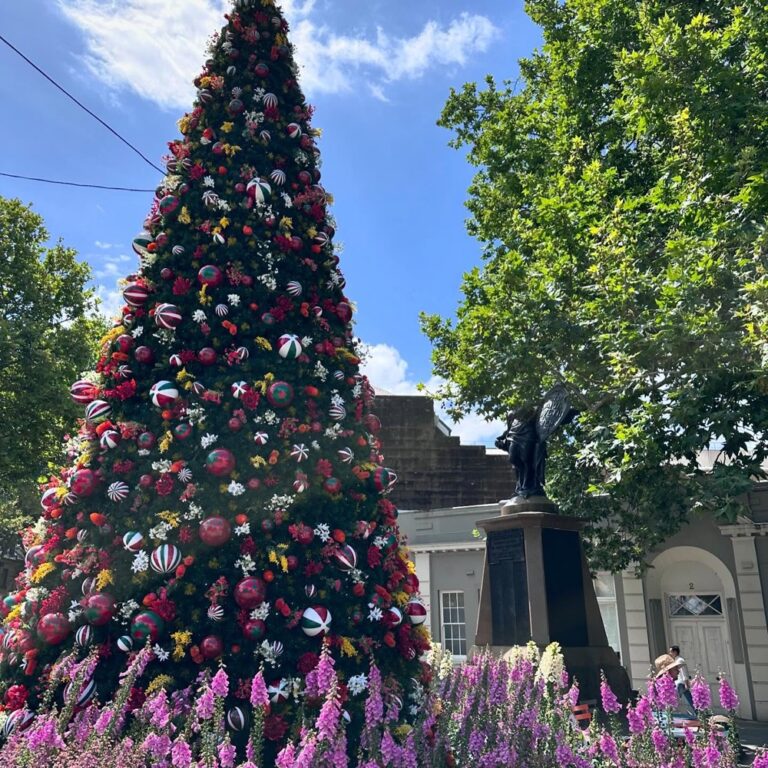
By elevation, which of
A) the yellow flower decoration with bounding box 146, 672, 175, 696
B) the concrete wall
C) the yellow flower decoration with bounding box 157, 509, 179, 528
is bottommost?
the yellow flower decoration with bounding box 146, 672, 175, 696

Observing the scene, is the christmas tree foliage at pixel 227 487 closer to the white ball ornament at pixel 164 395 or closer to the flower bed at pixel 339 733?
the white ball ornament at pixel 164 395

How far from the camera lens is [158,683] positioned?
12.9ft

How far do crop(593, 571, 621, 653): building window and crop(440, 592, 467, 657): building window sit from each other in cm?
417

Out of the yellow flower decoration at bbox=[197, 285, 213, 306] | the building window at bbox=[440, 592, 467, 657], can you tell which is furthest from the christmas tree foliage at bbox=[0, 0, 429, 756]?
the building window at bbox=[440, 592, 467, 657]

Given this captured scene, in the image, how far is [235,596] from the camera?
4.15 m

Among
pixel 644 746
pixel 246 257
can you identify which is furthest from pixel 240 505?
pixel 644 746

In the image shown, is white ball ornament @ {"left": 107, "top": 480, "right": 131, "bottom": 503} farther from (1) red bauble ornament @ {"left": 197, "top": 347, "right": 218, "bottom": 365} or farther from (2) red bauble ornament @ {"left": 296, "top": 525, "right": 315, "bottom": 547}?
(2) red bauble ornament @ {"left": 296, "top": 525, "right": 315, "bottom": 547}

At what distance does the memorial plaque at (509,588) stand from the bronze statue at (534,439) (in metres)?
0.93

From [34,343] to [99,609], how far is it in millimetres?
15879

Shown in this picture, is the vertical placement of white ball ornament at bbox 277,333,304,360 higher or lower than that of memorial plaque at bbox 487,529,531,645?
higher

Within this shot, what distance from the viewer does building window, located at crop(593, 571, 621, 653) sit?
677 inches

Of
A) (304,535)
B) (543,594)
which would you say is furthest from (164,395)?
(543,594)

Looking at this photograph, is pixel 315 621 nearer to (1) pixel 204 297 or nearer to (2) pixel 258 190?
(1) pixel 204 297

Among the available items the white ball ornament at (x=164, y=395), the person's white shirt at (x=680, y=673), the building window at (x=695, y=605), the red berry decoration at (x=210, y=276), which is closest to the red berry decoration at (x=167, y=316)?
the red berry decoration at (x=210, y=276)
